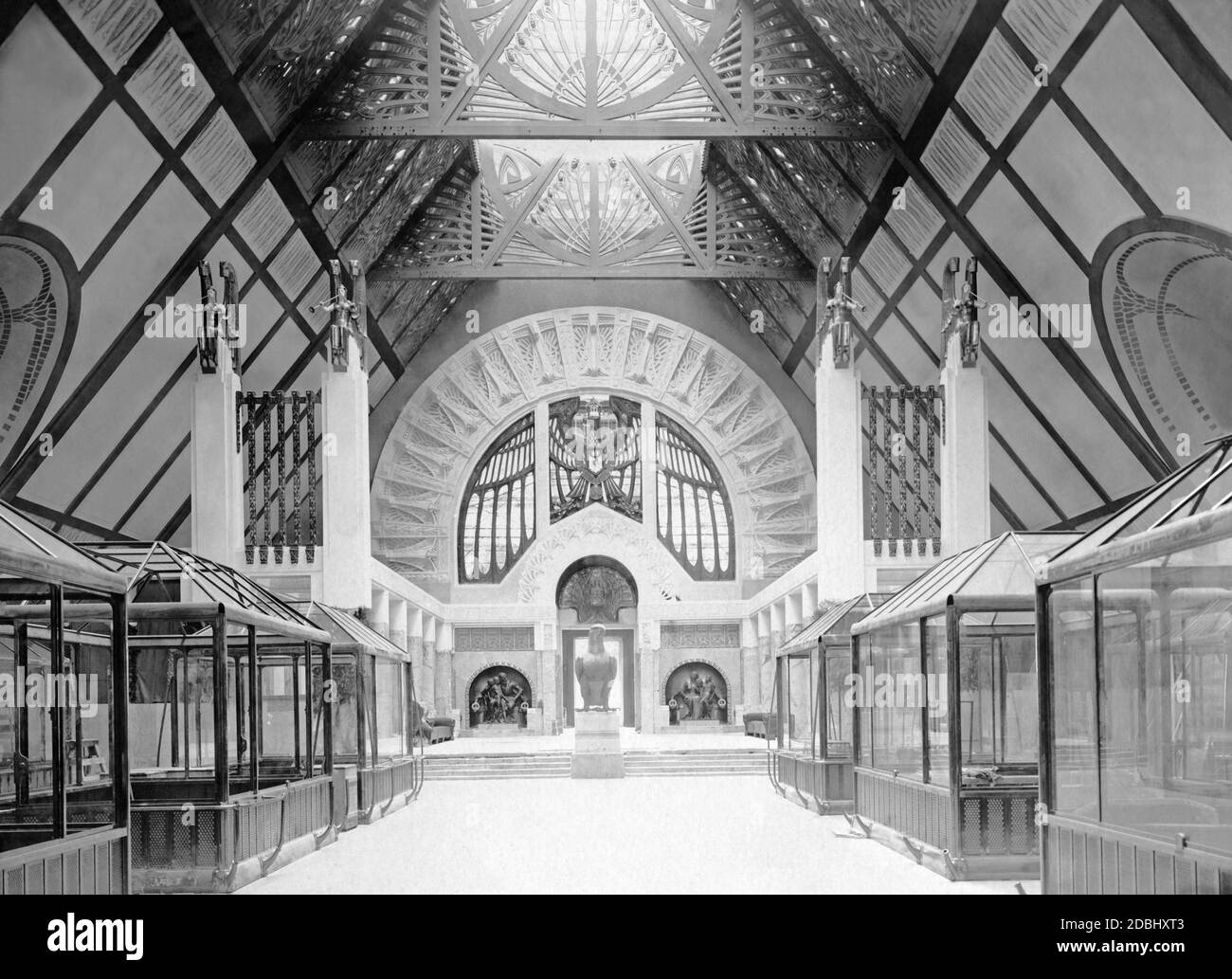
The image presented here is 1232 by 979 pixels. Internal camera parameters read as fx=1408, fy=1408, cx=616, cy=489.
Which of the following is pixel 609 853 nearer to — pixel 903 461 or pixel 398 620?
pixel 903 461

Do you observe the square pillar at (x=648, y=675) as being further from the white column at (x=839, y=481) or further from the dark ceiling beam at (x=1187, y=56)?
the dark ceiling beam at (x=1187, y=56)

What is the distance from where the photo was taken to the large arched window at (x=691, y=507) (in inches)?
1480

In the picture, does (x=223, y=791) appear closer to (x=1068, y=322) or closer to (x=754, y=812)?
(x=754, y=812)

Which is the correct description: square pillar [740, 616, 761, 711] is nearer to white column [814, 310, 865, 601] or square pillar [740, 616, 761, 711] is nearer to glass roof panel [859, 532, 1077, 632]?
white column [814, 310, 865, 601]

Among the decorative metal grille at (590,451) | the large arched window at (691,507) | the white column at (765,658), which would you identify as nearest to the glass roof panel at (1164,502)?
the white column at (765,658)

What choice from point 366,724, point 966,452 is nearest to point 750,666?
point 966,452

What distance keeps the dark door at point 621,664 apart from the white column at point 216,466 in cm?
1747

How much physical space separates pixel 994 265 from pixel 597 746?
34.6 feet

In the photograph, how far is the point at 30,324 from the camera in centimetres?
1689

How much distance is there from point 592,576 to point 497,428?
508 cm

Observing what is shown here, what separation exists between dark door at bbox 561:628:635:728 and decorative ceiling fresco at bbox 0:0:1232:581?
1198 centimetres

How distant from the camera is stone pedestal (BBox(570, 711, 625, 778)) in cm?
2448

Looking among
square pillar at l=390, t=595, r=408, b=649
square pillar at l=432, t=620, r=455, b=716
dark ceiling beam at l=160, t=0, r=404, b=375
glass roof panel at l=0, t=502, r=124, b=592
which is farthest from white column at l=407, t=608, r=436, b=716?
glass roof panel at l=0, t=502, r=124, b=592
